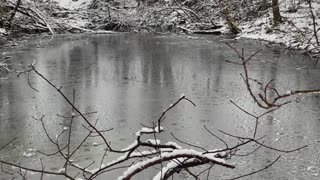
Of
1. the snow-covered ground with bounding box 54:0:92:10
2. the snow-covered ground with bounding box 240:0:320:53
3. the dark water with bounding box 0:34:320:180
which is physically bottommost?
the dark water with bounding box 0:34:320:180

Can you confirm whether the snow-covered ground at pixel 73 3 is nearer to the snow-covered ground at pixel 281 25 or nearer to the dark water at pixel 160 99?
the snow-covered ground at pixel 281 25

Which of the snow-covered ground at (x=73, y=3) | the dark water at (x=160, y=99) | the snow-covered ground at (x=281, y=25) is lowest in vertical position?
the dark water at (x=160, y=99)

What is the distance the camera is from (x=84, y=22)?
21844 millimetres

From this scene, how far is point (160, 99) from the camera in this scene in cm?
813

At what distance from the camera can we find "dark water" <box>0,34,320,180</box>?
548 cm

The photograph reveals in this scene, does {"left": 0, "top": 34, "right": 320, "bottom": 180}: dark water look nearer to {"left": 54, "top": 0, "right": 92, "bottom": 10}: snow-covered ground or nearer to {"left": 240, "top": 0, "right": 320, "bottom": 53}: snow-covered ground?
{"left": 240, "top": 0, "right": 320, "bottom": 53}: snow-covered ground

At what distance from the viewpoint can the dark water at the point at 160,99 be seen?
5.48 metres

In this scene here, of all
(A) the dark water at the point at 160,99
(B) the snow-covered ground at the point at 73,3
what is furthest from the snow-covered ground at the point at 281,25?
(B) the snow-covered ground at the point at 73,3

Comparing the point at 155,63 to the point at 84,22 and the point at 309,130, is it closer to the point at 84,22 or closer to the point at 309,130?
the point at 309,130

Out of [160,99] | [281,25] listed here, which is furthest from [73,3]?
[160,99]

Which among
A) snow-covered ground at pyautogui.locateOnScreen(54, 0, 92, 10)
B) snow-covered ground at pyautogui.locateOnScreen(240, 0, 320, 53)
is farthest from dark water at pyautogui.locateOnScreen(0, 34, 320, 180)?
snow-covered ground at pyautogui.locateOnScreen(54, 0, 92, 10)

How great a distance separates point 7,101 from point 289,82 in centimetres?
545

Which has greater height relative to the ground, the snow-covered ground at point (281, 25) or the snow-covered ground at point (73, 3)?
the snow-covered ground at point (73, 3)

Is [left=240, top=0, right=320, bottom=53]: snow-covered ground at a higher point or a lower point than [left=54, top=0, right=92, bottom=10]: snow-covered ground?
lower
